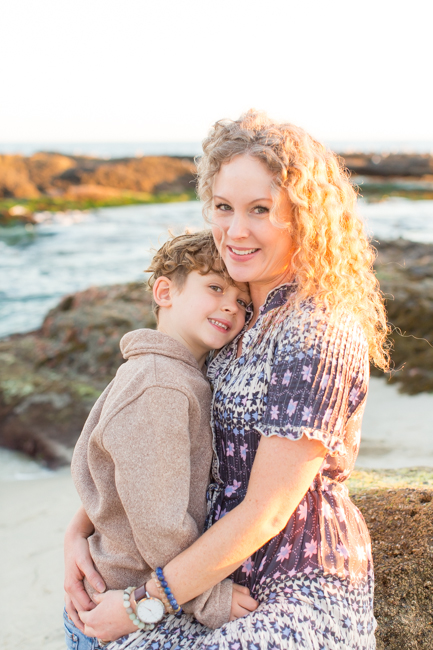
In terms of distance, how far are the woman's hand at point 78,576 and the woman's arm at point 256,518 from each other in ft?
1.02

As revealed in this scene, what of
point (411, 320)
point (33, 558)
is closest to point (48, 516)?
point (33, 558)

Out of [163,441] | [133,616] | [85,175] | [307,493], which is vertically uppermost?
[163,441]

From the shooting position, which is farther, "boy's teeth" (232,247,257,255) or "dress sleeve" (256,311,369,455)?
"boy's teeth" (232,247,257,255)

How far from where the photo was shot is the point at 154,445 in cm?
180

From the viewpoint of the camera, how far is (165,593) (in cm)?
178

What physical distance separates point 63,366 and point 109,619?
512cm

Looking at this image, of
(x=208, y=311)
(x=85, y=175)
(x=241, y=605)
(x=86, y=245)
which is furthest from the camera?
(x=85, y=175)

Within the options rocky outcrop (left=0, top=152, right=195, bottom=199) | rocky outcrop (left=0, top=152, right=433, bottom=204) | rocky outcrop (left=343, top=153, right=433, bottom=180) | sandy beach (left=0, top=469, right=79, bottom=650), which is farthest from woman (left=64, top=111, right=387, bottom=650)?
rocky outcrop (left=343, top=153, right=433, bottom=180)

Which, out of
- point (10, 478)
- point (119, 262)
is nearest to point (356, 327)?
point (10, 478)

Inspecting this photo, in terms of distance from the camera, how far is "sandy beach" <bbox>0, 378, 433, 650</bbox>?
11.1ft

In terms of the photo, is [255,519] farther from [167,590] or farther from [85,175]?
[85,175]

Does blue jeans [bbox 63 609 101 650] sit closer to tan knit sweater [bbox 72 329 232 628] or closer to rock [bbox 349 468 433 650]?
tan knit sweater [bbox 72 329 232 628]

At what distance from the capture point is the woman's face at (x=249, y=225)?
6.56 ft

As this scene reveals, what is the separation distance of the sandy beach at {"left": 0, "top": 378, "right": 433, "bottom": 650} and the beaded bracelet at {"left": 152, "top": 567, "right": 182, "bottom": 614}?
1.70m
